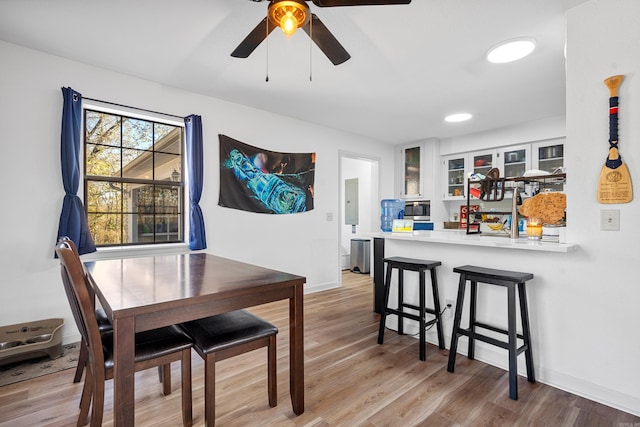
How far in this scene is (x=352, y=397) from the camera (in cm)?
189

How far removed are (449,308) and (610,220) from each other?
1243 millimetres

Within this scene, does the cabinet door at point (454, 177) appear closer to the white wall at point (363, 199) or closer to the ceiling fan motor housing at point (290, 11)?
the white wall at point (363, 199)

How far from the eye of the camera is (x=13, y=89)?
8.07 ft

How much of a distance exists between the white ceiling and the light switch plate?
1.31 metres

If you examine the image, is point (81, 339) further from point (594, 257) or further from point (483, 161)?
point (483, 161)

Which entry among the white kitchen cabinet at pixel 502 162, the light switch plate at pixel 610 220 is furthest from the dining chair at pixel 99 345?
the white kitchen cabinet at pixel 502 162

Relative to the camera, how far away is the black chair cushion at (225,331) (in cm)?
151

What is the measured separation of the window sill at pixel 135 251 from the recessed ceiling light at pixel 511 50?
339 centimetres

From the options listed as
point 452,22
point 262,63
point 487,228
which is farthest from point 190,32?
point 487,228

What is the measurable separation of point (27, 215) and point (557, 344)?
3.97 meters

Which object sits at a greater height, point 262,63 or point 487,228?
point 262,63

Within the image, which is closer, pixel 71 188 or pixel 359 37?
pixel 359 37

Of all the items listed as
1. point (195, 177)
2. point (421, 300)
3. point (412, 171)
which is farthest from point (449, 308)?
point (412, 171)

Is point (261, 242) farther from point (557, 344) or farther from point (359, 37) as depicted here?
point (557, 344)
